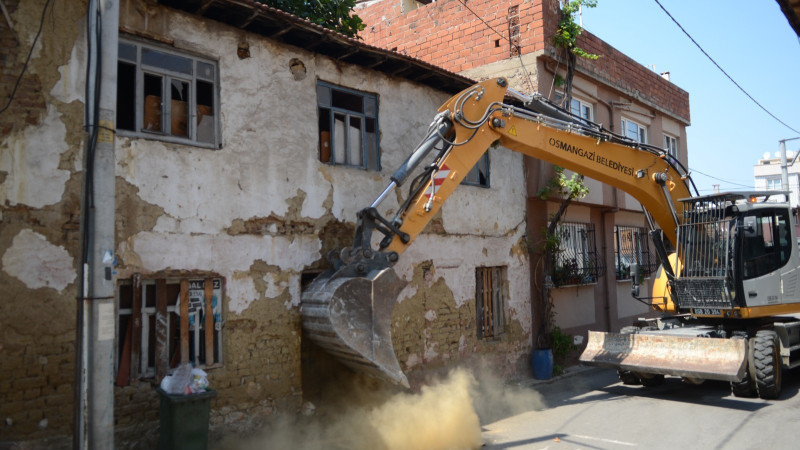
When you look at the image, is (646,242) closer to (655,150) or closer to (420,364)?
(655,150)

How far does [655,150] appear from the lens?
10031 mm

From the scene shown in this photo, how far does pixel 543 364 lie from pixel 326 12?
359 inches

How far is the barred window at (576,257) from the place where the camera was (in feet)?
41.5

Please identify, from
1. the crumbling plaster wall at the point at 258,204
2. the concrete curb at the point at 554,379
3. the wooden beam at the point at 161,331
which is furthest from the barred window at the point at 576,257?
the wooden beam at the point at 161,331

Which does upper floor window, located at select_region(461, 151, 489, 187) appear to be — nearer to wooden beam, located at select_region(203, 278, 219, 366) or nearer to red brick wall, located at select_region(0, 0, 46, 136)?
wooden beam, located at select_region(203, 278, 219, 366)

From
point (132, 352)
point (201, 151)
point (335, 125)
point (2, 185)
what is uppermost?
point (335, 125)

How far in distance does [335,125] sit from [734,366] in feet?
22.6

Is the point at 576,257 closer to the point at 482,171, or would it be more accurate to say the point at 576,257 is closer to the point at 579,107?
the point at 579,107

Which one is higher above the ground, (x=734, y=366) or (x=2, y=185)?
(x=2, y=185)

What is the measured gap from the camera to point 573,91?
13.5 meters

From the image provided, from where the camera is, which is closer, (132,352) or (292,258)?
(132,352)

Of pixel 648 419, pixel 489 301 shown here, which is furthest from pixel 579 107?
pixel 648 419

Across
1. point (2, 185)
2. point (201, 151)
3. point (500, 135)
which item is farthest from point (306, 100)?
point (2, 185)

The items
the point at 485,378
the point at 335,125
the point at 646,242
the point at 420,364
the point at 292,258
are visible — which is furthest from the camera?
the point at 646,242
